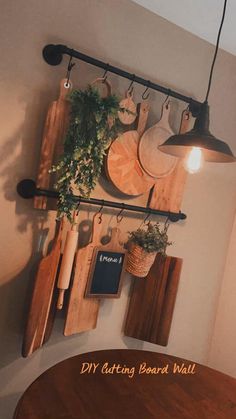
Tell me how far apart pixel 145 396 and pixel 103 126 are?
0.90 metres

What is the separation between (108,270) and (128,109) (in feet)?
2.24

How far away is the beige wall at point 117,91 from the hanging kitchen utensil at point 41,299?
103 mm

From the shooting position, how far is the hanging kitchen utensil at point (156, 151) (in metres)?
1.35

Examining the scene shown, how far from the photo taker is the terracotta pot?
134 centimetres

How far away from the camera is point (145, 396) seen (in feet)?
3.06

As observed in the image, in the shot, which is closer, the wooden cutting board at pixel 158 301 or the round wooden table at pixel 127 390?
the round wooden table at pixel 127 390

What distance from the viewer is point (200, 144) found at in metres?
0.95

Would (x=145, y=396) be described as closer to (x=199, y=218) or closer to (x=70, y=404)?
(x=70, y=404)

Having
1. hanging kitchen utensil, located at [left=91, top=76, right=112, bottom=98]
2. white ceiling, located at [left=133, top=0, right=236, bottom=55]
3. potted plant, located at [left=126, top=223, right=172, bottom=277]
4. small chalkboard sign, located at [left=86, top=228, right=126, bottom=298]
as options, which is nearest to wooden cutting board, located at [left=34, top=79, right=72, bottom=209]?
hanging kitchen utensil, located at [left=91, top=76, right=112, bottom=98]

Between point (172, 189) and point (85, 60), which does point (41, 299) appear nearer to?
point (172, 189)

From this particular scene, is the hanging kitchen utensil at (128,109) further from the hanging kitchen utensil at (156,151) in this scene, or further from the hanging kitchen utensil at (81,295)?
the hanging kitchen utensil at (81,295)

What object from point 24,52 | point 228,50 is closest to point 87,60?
point 24,52

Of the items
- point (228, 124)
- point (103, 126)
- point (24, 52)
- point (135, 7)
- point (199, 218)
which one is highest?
point (135, 7)

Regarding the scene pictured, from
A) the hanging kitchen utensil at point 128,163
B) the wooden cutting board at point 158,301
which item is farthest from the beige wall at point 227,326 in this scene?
the hanging kitchen utensil at point 128,163
